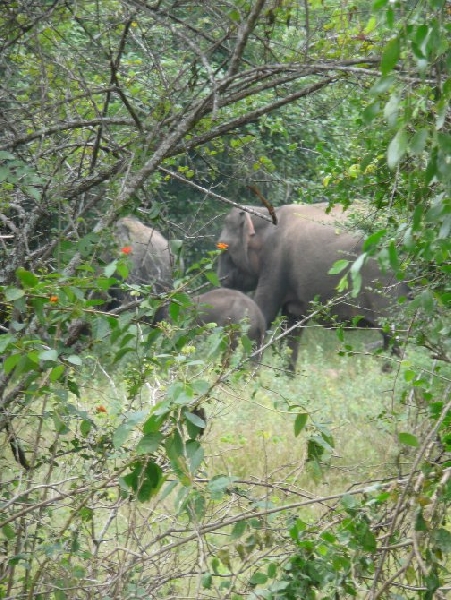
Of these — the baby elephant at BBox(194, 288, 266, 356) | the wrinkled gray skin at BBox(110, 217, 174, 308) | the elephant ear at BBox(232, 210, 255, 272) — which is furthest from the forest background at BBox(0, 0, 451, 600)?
the elephant ear at BBox(232, 210, 255, 272)

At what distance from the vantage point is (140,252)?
11.6 m

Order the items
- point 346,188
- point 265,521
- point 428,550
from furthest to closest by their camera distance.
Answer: point 346,188 → point 265,521 → point 428,550

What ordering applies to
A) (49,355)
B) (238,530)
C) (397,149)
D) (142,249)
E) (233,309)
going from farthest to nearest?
(142,249), (233,309), (238,530), (49,355), (397,149)

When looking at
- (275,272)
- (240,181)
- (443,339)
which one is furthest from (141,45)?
(275,272)

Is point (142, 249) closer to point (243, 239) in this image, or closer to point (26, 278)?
point (243, 239)

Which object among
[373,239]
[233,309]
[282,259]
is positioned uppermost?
[373,239]

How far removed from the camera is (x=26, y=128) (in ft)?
12.6

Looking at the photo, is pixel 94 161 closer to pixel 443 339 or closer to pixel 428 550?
pixel 443 339

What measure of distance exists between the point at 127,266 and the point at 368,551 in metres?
0.91

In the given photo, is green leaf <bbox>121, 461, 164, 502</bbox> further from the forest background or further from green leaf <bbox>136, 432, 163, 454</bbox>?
green leaf <bbox>136, 432, 163, 454</bbox>

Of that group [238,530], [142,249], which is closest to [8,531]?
[238,530]

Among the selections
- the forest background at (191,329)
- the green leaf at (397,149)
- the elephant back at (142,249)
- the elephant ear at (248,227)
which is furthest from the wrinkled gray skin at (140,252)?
the green leaf at (397,149)

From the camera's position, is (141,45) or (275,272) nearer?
(141,45)

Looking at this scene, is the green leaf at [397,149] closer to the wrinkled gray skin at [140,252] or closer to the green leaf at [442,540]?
the green leaf at [442,540]
